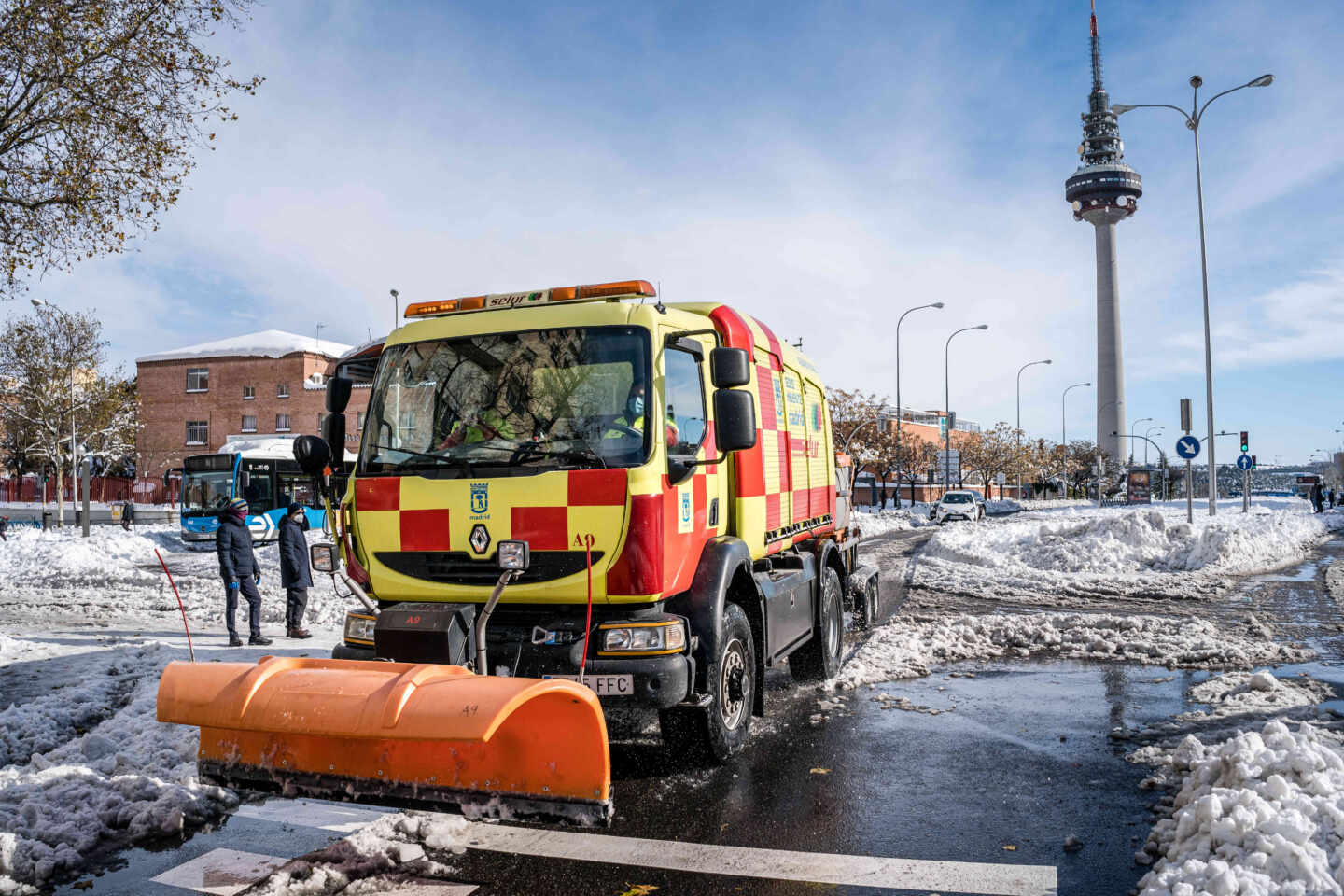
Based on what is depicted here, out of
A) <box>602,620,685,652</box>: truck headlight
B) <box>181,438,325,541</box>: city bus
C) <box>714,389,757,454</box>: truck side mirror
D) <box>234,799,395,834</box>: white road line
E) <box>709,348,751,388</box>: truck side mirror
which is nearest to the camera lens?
<box>234,799,395,834</box>: white road line

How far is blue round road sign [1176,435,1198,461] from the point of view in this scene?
23875 mm

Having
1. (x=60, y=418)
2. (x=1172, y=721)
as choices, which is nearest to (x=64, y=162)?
(x=1172, y=721)

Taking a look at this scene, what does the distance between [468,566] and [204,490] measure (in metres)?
26.7

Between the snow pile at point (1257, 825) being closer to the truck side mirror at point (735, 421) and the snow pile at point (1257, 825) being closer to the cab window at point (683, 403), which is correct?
the truck side mirror at point (735, 421)

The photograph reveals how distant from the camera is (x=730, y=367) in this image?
5301 mm

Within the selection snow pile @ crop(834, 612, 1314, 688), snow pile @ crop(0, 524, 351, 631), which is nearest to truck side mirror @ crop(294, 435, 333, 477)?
snow pile @ crop(834, 612, 1314, 688)

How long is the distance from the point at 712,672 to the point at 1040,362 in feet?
239

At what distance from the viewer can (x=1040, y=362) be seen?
237ft

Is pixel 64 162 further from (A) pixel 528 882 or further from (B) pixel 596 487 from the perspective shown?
(A) pixel 528 882

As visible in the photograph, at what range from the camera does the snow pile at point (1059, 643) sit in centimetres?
873

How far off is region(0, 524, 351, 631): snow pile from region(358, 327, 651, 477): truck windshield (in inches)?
305

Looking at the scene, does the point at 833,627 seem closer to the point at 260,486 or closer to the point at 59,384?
the point at 260,486

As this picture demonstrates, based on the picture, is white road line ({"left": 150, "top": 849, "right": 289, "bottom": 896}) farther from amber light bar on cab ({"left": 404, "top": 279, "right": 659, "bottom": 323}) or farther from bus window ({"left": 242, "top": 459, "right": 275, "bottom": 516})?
bus window ({"left": 242, "top": 459, "right": 275, "bottom": 516})

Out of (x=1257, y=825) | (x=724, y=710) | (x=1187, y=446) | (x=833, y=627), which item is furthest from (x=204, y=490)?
(x=1257, y=825)
